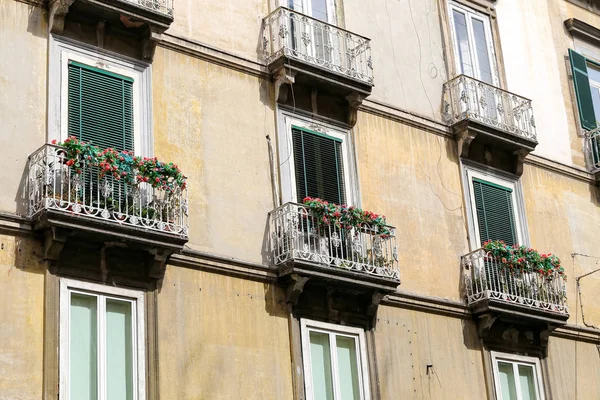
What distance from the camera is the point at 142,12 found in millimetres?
18016

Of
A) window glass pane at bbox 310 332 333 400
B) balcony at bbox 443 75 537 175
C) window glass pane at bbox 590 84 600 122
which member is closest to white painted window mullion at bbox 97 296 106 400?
window glass pane at bbox 310 332 333 400

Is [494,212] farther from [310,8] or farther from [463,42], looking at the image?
[310,8]

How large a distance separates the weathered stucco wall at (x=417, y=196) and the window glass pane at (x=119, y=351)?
5.79 meters

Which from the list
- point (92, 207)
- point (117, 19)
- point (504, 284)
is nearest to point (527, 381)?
point (504, 284)

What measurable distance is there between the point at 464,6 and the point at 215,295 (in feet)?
33.6

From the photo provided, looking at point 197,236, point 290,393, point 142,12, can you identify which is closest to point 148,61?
point 142,12

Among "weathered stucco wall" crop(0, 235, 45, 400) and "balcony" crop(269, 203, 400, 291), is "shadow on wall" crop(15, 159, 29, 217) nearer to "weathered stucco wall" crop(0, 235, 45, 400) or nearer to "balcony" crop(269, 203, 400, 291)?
"weathered stucco wall" crop(0, 235, 45, 400)

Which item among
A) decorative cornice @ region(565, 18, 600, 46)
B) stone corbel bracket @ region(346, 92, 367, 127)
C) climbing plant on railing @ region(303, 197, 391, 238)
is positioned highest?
decorative cornice @ region(565, 18, 600, 46)

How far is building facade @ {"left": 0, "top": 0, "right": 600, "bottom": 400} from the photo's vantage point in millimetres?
16250

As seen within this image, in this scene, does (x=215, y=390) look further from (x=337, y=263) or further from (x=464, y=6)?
(x=464, y=6)

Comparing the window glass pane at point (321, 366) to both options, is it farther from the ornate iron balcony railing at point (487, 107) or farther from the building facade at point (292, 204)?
the ornate iron balcony railing at point (487, 107)

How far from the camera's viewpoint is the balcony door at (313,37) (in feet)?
67.1

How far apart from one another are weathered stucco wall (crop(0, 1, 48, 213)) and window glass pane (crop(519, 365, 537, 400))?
10568mm

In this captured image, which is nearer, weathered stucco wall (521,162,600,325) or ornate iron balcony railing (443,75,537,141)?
ornate iron balcony railing (443,75,537,141)
